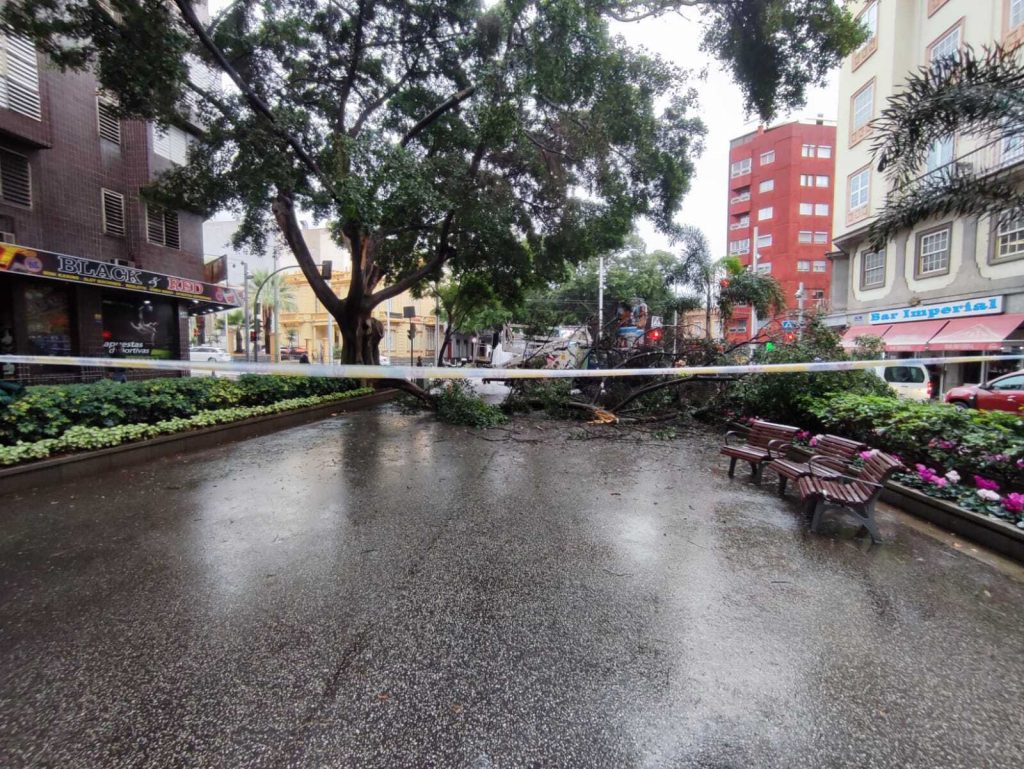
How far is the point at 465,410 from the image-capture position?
411 inches

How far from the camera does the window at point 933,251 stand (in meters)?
15.6

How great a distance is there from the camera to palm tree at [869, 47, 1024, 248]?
4379 mm

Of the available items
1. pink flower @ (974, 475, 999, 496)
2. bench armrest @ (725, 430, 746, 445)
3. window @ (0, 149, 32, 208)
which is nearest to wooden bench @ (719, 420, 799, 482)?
bench armrest @ (725, 430, 746, 445)

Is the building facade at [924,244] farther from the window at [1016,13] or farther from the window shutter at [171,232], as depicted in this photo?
the window shutter at [171,232]

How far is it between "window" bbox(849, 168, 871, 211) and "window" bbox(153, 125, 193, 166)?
949 inches

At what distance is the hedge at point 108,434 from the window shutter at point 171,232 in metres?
9.31

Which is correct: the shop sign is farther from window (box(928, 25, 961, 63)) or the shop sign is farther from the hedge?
window (box(928, 25, 961, 63))

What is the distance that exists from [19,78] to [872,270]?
2715 cm

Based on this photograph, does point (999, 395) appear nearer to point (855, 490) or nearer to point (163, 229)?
point (855, 490)

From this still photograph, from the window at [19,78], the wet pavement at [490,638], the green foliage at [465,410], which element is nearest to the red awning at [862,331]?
the green foliage at [465,410]

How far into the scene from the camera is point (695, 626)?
2717 millimetres

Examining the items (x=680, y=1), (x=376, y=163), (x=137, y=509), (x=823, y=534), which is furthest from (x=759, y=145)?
(x=137, y=509)

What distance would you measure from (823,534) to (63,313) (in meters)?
16.1

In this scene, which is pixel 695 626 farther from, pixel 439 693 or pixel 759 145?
pixel 759 145
